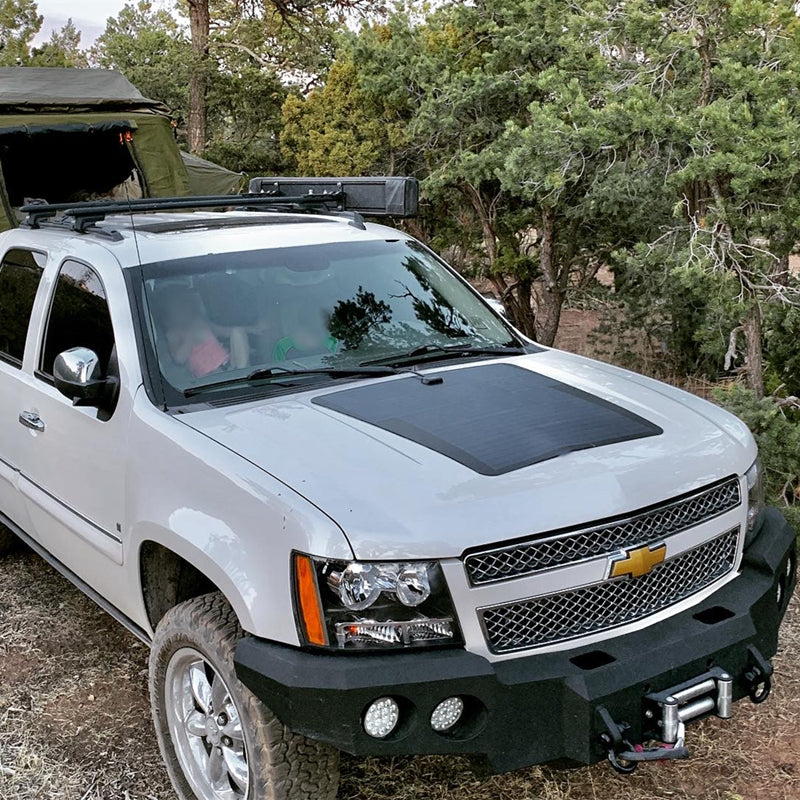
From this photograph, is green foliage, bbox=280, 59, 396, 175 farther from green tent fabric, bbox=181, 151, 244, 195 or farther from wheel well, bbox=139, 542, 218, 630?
wheel well, bbox=139, 542, 218, 630

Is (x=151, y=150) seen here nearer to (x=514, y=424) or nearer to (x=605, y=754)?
(x=514, y=424)

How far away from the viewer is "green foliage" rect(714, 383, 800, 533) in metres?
6.52

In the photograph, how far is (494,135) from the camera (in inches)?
414

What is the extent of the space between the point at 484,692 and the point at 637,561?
60 cm

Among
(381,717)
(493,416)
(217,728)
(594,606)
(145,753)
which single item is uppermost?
(493,416)

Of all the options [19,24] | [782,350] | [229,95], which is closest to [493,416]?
[782,350]

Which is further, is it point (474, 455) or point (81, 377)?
point (81, 377)

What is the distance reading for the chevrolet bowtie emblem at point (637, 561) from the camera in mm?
2709

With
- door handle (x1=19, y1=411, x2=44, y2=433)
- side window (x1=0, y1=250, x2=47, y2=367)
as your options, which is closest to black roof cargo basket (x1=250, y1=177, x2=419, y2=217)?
side window (x1=0, y1=250, x2=47, y2=367)

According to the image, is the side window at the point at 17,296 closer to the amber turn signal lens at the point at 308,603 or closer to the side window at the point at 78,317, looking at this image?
the side window at the point at 78,317

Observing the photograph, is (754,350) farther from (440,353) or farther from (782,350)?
(440,353)

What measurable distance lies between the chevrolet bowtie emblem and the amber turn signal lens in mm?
834

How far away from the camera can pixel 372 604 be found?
100 inches

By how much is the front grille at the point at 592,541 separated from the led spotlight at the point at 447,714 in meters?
0.32
